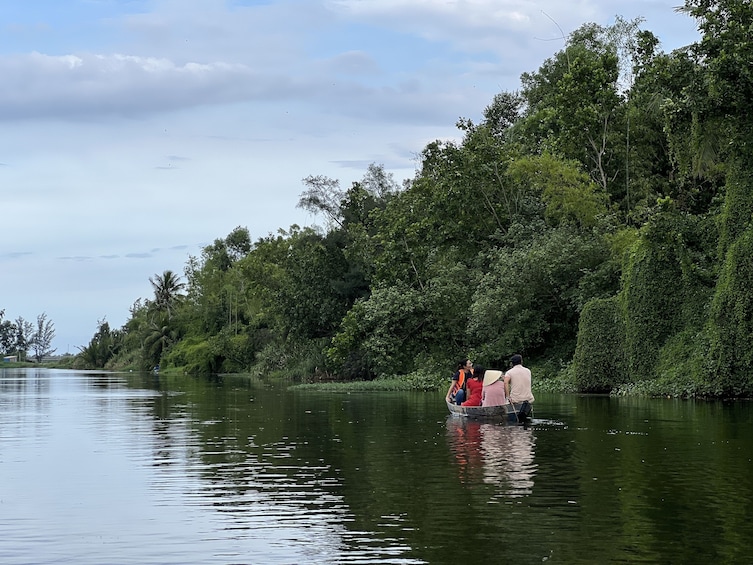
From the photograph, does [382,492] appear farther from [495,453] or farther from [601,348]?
[601,348]

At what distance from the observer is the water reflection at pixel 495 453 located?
54.3 ft

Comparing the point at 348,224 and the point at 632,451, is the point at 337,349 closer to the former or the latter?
the point at 348,224

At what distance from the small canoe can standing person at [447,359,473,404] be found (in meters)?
0.69

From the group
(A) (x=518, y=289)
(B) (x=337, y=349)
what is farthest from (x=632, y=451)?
(B) (x=337, y=349)

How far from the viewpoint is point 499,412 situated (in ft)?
92.8

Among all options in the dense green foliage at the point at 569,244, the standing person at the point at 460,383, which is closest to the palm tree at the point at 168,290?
the dense green foliage at the point at 569,244

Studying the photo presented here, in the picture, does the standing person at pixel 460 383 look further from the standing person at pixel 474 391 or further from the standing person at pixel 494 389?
the standing person at pixel 494 389

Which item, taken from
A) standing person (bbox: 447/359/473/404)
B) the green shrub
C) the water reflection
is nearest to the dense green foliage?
the green shrub

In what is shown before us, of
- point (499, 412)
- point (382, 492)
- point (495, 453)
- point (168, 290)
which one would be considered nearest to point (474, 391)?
point (499, 412)

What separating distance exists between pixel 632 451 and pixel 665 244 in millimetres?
21760

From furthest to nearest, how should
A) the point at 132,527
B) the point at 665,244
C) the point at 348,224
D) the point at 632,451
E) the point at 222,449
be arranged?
the point at 348,224
the point at 665,244
the point at 222,449
the point at 632,451
the point at 132,527

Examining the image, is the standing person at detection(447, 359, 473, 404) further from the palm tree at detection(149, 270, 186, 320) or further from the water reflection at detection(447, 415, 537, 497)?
the palm tree at detection(149, 270, 186, 320)

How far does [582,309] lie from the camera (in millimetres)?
48500

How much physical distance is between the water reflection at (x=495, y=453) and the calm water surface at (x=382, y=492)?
52mm
